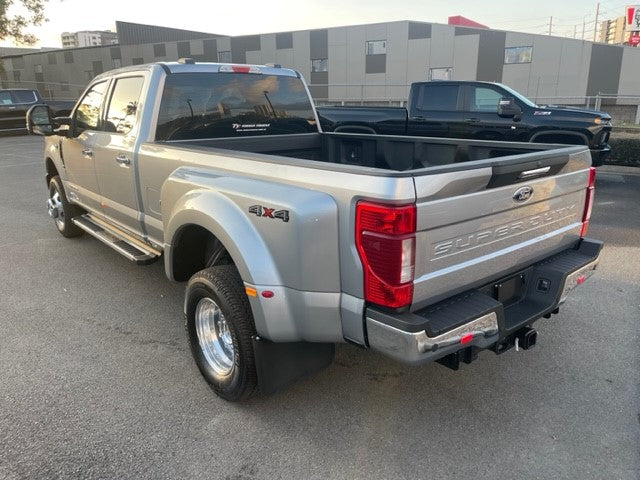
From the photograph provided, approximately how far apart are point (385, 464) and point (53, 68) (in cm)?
5191

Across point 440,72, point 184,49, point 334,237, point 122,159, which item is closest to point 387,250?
point 334,237

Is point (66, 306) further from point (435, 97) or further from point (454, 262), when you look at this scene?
point (435, 97)

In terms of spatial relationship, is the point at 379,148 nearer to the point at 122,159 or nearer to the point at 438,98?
the point at 122,159

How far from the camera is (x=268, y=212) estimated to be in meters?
2.47

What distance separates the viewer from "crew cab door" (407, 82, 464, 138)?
9.85 m

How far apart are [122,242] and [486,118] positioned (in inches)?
293

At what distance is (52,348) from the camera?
3725 millimetres

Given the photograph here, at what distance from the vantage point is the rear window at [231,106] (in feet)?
13.1

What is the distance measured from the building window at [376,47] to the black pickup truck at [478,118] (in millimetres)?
21937

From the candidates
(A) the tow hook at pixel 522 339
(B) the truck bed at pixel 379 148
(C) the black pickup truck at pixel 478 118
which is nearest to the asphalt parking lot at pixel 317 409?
(A) the tow hook at pixel 522 339

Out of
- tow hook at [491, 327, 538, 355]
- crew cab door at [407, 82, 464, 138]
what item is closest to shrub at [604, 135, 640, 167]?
crew cab door at [407, 82, 464, 138]

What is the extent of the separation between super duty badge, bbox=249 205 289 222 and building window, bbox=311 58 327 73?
32.5 m

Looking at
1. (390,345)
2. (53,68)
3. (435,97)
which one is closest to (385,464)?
(390,345)

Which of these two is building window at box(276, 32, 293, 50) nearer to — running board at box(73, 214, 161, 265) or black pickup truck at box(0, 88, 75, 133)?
black pickup truck at box(0, 88, 75, 133)
